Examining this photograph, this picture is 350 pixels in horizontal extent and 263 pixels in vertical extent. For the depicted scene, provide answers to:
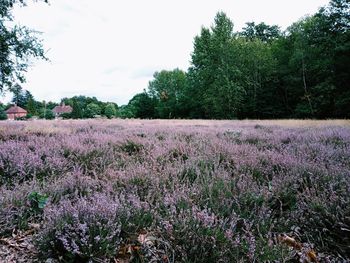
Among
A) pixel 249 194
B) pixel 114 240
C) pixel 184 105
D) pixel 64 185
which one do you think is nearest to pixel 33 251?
pixel 114 240

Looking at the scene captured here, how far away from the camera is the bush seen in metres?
1.80

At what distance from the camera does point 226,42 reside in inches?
1443

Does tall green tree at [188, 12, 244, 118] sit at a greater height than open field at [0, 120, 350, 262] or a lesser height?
greater

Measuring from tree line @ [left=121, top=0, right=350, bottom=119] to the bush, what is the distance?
32.4 meters

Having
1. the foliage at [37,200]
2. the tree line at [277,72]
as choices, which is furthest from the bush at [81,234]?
the tree line at [277,72]

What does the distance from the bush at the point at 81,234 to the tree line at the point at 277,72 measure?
106ft

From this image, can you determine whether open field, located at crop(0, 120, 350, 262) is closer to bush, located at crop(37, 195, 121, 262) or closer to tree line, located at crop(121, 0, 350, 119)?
bush, located at crop(37, 195, 121, 262)

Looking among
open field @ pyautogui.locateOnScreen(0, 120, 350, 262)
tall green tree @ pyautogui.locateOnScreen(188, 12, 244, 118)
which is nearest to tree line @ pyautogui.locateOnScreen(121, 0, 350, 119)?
tall green tree @ pyautogui.locateOnScreen(188, 12, 244, 118)

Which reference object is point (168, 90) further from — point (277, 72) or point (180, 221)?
point (180, 221)

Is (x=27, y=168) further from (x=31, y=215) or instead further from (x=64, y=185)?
(x=31, y=215)

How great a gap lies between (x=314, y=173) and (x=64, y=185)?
2821 millimetres

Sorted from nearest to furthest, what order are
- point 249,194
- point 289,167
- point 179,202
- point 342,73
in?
point 179,202
point 249,194
point 289,167
point 342,73

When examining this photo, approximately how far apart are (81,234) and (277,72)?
3977 centimetres

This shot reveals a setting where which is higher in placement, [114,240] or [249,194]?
[249,194]
